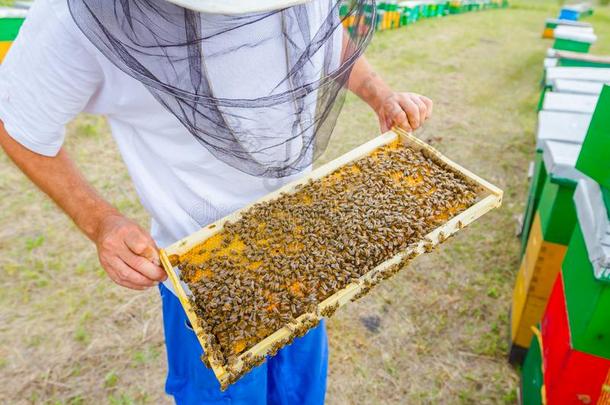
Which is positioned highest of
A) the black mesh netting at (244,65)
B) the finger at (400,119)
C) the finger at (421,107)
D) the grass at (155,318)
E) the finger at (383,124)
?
the black mesh netting at (244,65)

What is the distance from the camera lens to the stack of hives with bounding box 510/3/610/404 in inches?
74.2

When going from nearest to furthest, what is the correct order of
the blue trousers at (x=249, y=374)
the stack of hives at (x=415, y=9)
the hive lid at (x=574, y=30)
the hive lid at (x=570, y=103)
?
the blue trousers at (x=249, y=374)
the hive lid at (x=570, y=103)
the hive lid at (x=574, y=30)
the stack of hives at (x=415, y=9)

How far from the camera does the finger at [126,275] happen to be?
5.03ft

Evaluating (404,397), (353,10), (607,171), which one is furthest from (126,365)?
(607,171)

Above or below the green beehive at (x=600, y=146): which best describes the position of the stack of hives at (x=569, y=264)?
below

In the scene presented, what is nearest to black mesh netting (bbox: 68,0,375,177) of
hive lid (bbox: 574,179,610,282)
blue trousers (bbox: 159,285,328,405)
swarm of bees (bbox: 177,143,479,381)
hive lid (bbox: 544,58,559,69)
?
swarm of bees (bbox: 177,143,479,381)

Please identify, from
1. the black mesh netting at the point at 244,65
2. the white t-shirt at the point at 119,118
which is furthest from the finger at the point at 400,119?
the white t-shirt at the point at 119,118

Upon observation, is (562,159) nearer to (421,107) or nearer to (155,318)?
(421,107)

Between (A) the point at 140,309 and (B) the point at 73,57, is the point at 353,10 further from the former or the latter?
(A) the point at 140,309

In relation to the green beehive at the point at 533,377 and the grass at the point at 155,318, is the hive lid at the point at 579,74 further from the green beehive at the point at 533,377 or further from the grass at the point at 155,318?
the green beehive at the point at 533,377

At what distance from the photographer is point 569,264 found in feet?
7.32

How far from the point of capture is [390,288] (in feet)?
12.4

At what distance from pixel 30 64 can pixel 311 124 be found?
92 centimetres

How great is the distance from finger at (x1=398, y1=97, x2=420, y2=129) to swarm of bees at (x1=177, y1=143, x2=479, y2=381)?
0.16 m
